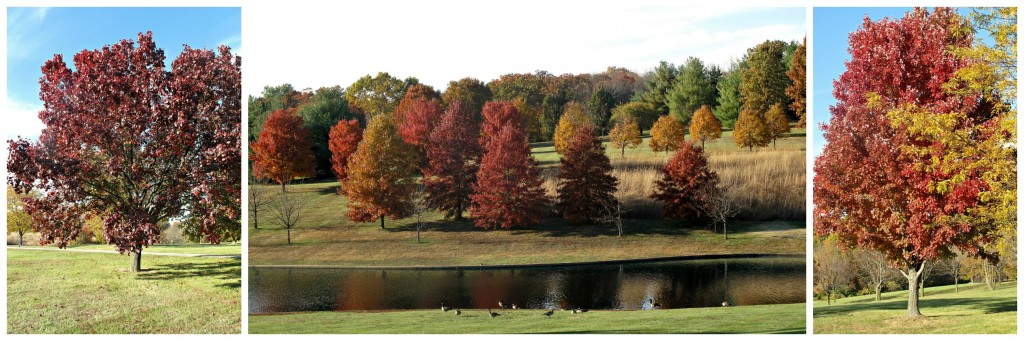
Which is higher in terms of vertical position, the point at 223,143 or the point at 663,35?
the point at 663,35

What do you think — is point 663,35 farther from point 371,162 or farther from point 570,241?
point 371,162

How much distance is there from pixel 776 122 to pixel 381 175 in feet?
28.9

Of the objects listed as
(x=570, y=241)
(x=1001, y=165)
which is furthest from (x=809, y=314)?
(x=570, y=241)

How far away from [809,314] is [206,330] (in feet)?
25.6

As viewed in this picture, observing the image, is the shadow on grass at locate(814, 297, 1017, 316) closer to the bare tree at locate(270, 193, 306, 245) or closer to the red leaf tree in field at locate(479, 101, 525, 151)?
the red leaf tree in field at locate(479, 101, 525, 151)

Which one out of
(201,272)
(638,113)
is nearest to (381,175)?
(638,113)

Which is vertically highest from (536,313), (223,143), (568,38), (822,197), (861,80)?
(568,38)

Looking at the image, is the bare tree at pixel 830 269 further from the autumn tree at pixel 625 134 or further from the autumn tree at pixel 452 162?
the autumn tree at pixel 452 162

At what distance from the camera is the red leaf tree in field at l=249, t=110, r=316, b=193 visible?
13570mm

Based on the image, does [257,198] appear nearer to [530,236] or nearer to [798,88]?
[530,236]

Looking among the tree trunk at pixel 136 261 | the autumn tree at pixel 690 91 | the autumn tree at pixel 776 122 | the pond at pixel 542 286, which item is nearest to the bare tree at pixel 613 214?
the pond at pixel 542 286

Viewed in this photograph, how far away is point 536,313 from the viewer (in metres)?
11.7

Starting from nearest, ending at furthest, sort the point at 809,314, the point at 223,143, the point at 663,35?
the point at 809,314 < the point at 223,143 < the point at 663,35

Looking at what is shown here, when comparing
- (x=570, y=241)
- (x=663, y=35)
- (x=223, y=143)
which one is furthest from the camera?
(x=570, y=241)
